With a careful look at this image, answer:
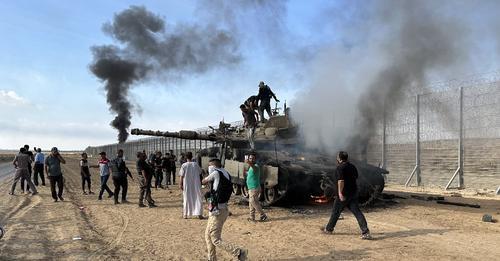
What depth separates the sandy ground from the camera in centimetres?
682

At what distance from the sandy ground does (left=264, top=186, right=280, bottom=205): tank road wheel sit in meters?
0.38

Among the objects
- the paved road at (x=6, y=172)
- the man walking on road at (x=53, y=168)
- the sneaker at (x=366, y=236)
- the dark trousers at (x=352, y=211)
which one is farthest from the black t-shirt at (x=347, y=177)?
the paved road at (x=6, y=172)

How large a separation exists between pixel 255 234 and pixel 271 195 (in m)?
3.52

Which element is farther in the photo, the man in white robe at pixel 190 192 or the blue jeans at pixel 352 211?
the man in white robe at pixel 190 192

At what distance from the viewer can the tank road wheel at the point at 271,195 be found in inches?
456

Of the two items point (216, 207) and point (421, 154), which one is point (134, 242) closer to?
point (216, 207)

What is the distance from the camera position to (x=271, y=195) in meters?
11.9

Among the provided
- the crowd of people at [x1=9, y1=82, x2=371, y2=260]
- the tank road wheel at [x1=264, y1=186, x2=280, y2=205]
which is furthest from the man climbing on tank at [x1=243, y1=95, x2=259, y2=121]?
the tank road wheel at [x1=264, y1=186, x2=280, y2=205]

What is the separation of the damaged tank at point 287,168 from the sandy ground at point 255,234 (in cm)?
47

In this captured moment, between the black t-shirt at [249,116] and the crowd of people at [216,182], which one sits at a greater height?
the black t-shirt at [249,116]

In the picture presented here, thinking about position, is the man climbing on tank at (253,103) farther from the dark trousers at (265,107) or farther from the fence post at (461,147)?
the fence post at (461,147)

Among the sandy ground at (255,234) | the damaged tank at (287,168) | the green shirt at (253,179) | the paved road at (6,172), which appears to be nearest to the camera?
the sandy ground at (255,234)

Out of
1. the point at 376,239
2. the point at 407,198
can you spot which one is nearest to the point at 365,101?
the point at 407,198

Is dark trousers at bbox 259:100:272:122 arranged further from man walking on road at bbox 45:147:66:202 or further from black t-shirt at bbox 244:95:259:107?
man walking on road at bbox 45:147:66:202
